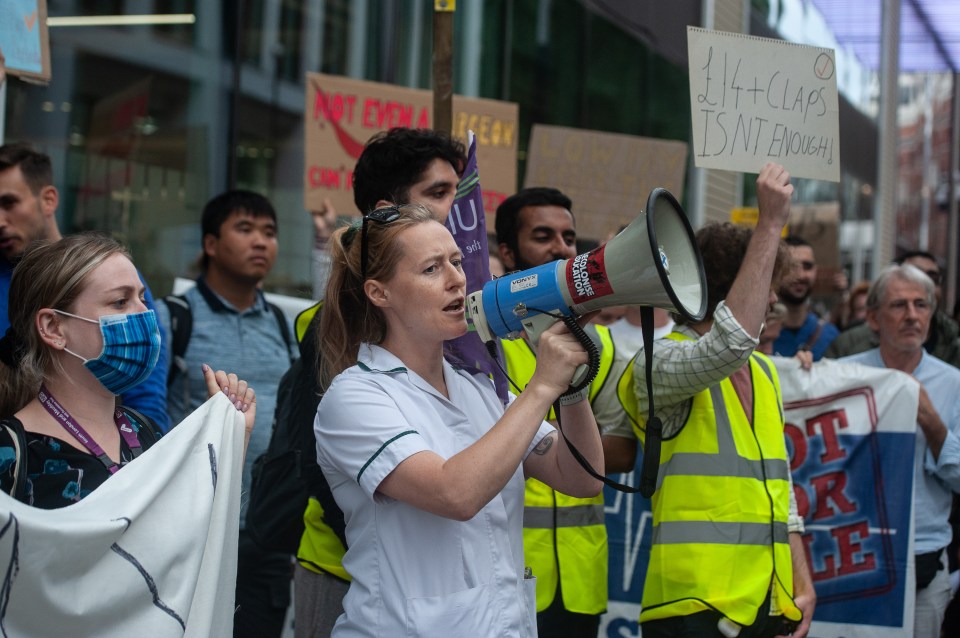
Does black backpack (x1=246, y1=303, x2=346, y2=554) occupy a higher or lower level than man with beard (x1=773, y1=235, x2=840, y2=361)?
lower

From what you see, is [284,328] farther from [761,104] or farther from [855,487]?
[855,487]

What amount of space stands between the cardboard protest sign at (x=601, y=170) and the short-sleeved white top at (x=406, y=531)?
3716 millimetres

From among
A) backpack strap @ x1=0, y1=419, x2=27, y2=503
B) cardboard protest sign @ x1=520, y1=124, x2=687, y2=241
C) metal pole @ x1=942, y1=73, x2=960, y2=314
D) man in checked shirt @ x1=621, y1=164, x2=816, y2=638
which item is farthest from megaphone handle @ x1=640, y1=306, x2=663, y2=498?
metal pole @ x1=942, y1=73, x2=960, y2=314

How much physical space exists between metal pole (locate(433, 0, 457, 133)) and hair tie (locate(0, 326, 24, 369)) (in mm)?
1825

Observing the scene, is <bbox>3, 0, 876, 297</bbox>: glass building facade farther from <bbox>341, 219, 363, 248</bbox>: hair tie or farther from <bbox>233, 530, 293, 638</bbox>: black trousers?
<bbox>341, 219, 363, 248</bbox>: hair tie

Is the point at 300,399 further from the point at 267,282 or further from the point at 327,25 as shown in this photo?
the point at 327,25

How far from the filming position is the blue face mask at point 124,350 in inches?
94.3

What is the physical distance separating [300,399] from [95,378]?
64 centimetres

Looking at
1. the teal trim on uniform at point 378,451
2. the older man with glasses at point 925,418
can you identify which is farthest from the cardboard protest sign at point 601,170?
the teal trim on uniform at point 378,451

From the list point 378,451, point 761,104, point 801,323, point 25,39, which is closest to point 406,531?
point 378,451

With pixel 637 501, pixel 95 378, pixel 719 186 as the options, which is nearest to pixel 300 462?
pixel 95 378

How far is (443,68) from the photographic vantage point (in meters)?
4.00

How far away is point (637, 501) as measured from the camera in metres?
4.34

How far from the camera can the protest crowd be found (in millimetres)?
2189
